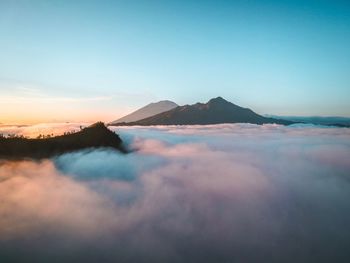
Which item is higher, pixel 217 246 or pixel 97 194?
pixel 97 194

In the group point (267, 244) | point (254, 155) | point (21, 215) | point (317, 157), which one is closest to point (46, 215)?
point (21, 215)

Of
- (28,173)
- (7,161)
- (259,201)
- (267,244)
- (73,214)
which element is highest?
(7,161)

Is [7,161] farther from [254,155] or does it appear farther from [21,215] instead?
[254,155]

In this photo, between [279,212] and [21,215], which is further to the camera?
[279,212]

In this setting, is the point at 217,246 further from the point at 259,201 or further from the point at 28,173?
the point at 28,173

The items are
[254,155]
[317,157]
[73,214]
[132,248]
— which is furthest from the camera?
[317,157]

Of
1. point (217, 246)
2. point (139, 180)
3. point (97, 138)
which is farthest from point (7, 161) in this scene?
point (217, 246)

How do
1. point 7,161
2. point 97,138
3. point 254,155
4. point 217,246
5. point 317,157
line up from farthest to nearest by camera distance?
point 317,157
point 254,155
point 217,246
point 97,138
point 7,161
